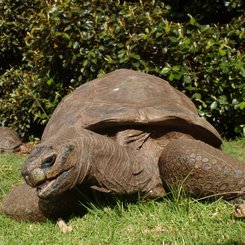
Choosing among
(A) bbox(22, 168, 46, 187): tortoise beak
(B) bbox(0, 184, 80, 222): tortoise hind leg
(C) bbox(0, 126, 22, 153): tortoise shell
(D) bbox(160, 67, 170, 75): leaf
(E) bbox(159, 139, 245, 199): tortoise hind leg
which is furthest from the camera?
(C) bbox(0, 126, 22, 153): tortoise shell

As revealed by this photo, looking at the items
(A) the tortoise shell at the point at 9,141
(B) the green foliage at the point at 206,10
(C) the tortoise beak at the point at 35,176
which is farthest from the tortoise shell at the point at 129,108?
(A) the tortoise shell at the point at 9,141

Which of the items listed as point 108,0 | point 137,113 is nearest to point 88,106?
point 137,113

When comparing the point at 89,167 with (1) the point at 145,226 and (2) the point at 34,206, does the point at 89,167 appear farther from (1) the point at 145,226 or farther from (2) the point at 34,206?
(2) the point at 34,206

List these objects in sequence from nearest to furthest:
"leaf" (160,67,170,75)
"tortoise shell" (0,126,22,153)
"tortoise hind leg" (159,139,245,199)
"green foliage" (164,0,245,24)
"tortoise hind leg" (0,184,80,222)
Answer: "tortoise hind leg" (159,139,245,199) < "tortoise hind leg" (0,184,80,222) < "leaf" (160,67,170,75) < "green foliage" (164,0,245,24) < "tortoise shell" (0,126,22,153)

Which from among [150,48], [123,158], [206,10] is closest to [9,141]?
[150,48]

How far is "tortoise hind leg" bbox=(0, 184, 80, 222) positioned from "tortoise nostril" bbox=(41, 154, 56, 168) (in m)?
0.46

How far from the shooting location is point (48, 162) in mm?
2383

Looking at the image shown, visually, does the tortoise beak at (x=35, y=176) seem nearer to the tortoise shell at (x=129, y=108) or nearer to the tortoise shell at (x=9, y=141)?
the tortoise shell at (x=129, y=108)

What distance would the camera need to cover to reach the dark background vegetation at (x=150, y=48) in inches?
191

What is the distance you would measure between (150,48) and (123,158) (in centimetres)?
253

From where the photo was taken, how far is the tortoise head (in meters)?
2.37

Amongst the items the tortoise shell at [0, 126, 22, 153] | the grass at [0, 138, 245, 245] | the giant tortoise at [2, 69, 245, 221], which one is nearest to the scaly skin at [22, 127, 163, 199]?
the giant tortoise at [2, 69, 245, 221]

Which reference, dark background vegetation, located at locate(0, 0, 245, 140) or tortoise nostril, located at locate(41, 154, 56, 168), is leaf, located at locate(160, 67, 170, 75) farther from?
tortoise nostril, located at locate(41, 154, 56, 168)

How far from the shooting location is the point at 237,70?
4.64 meters
